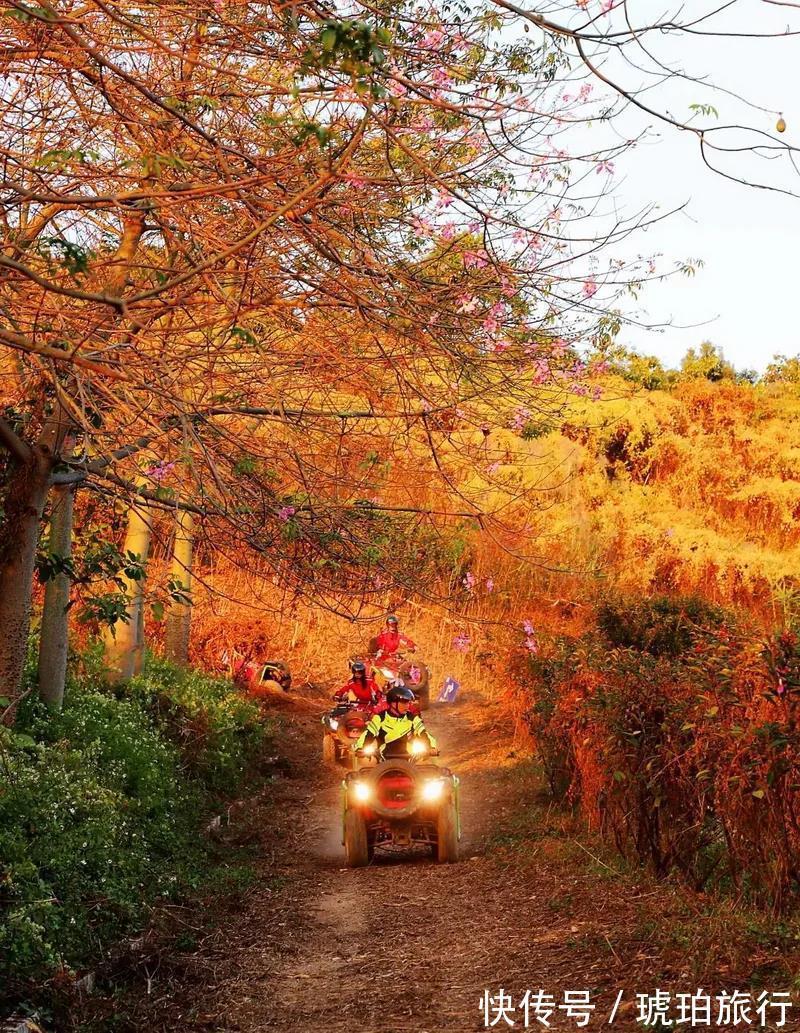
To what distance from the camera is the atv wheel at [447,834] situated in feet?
31.1

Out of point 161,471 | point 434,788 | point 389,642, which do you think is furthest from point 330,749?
point 161,471

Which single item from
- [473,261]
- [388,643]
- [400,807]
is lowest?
[400,807]

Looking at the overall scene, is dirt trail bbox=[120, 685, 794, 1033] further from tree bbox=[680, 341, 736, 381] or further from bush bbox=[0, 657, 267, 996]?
tree bbox=[680, 341, 736, 381]

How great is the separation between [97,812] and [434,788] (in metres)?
2.81

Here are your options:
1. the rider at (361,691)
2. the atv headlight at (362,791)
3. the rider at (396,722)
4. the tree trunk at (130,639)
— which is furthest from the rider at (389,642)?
the atv headlight at (362,791)

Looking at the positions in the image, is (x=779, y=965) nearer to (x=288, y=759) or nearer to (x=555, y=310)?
(x=555, y=310)

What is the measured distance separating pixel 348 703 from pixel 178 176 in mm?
9045

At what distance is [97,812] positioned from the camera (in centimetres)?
805

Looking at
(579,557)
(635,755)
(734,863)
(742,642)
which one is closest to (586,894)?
(635,755)

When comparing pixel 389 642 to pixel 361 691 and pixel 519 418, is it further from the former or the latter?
pixel 519 418

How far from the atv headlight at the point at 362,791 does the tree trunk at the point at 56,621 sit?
298 cm

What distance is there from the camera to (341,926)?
7984mm

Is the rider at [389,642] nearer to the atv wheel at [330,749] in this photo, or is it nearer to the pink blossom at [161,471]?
the atv wheel at [330,749]

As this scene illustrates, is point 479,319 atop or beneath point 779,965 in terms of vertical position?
atop
